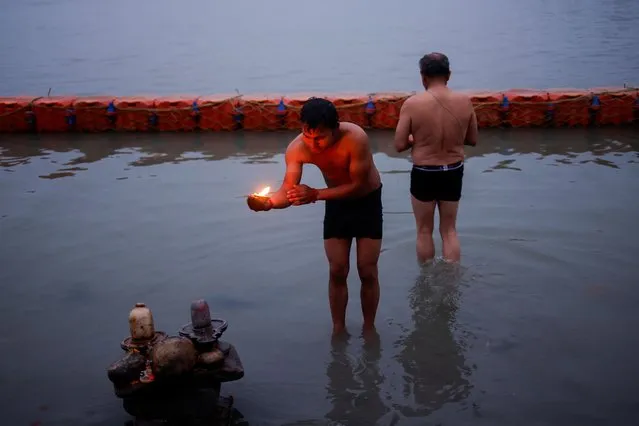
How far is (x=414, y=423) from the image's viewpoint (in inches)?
164

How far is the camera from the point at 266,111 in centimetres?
1168

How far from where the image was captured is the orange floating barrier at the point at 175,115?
38.7 ft

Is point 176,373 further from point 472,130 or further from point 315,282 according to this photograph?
point 472,130

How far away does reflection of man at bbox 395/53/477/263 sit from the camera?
5.69 meters

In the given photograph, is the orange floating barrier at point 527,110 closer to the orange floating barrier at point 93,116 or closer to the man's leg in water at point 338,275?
the orange floating barrier at point 93,116

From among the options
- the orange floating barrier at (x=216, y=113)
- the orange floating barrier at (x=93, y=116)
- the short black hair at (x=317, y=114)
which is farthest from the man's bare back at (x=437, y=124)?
the orange floating barrier at (x=93, y=116)

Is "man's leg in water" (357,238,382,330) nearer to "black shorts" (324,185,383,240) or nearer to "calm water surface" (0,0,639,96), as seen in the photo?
"black shorts" (324,185,383,240)

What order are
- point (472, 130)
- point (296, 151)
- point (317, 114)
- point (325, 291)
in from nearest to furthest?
point (317, 114)
point (296, 151)
point (472, 130)
point (325, 291)

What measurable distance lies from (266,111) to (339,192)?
23.9ft

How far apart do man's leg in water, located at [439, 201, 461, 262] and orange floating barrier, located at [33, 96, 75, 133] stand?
8.08 metres

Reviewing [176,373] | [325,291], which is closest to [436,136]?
[325,291]

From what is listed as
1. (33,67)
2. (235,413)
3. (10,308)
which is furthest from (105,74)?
(235,413)

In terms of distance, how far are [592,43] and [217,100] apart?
16.2m

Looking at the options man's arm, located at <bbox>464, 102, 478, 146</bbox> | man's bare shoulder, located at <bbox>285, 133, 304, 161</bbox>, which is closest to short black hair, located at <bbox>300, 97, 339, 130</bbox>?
man's bare shoulder, located at <bbox>285, 133, 304, 161</bbox>
